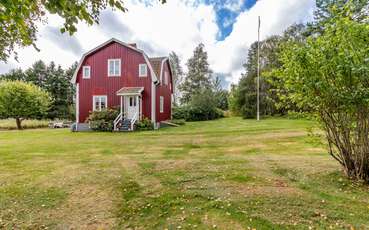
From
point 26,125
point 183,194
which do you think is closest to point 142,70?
point 183,194

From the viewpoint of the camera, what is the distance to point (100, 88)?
17.9m

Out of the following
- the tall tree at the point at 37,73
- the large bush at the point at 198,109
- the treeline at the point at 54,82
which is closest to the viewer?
the large bush at the point at 198,109

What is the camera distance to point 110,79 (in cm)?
1781

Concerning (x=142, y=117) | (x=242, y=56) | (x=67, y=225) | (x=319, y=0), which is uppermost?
(x=319, y=0)

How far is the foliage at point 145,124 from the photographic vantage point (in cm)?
1614

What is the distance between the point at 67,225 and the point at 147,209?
3.49 feet

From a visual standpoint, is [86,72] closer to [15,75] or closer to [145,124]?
[145,124]

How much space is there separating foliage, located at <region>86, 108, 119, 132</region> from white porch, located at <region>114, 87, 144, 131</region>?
16.5 inches

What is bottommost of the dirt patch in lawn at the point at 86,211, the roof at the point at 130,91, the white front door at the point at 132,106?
the dirt patch in lawn at the point at 86,211

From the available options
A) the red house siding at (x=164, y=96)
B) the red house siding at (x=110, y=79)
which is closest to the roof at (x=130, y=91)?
the red house siding at (x=110, y=79)

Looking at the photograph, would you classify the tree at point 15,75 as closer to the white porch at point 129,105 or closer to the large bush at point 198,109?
the large bush at point 198,109

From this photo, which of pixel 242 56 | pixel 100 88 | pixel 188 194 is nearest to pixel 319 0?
pixel 242 56

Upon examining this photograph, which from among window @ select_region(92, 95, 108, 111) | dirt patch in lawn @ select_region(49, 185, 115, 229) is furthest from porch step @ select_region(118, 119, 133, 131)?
dirt patch in lawn @ select_region(49, 185, 115, 229)

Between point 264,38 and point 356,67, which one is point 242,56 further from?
point 356,67
